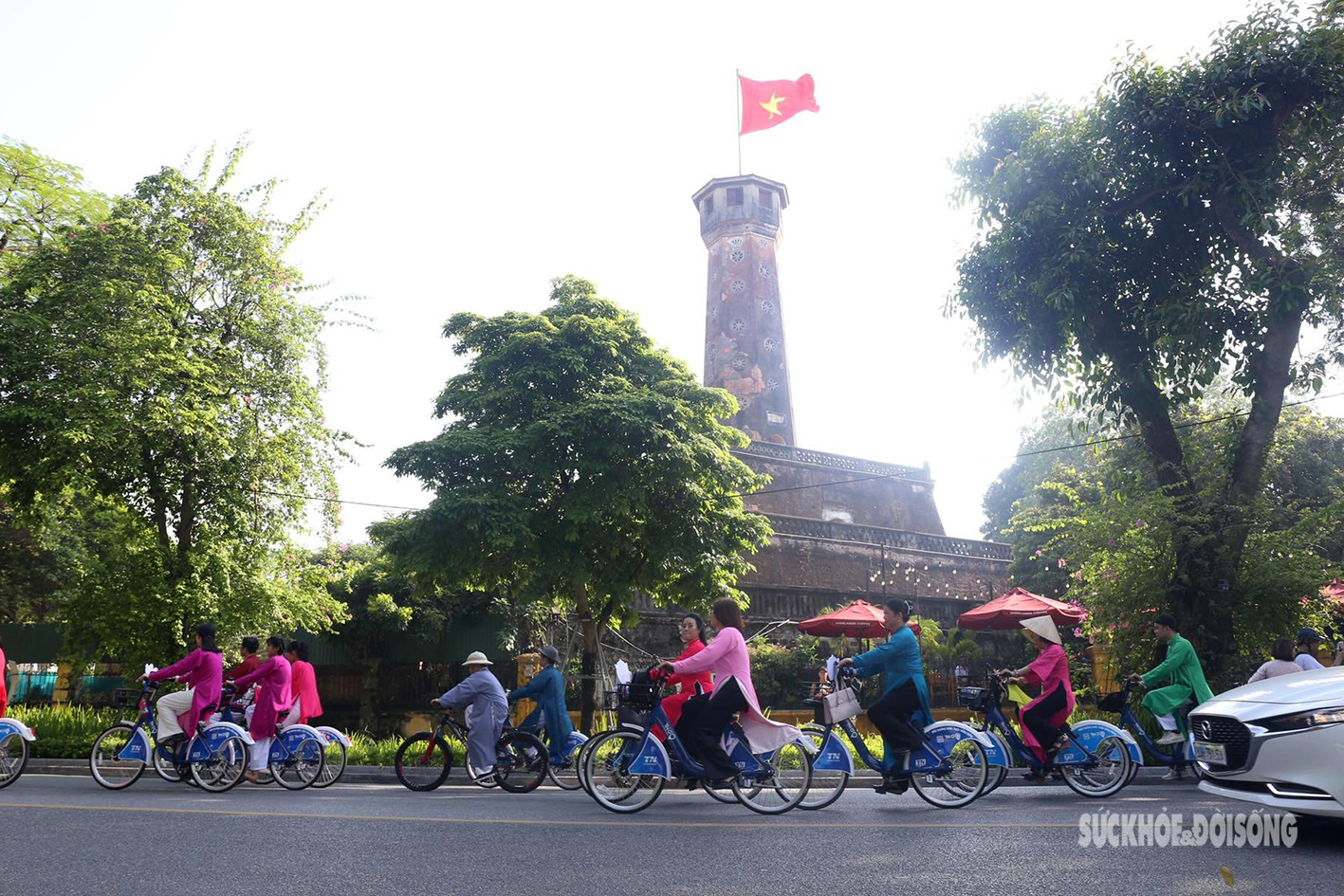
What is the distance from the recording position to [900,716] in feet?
27.0

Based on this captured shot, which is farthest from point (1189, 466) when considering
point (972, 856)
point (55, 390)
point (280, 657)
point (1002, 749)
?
point (55, 390)

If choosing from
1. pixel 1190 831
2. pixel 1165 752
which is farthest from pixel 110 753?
pixel 1165 752

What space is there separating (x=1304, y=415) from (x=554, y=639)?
24110 mm

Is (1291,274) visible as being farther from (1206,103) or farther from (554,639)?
(554,639)

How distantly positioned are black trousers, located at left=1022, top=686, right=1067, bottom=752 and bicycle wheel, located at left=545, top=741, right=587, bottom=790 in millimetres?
4777

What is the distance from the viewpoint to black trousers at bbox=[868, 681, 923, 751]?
8188mm

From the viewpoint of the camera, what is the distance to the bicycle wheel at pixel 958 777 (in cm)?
816

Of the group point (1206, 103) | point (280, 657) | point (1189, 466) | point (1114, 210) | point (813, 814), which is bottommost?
point (813, 814)

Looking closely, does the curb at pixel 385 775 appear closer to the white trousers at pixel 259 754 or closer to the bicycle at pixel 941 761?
the white trousers at pixel 259 754

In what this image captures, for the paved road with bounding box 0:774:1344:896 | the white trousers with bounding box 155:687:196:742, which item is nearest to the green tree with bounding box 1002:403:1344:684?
the paved road with bounding box 0:774:1344:896

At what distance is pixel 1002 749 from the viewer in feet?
27.3

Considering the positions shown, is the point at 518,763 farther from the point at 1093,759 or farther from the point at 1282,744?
the point at 1282,744

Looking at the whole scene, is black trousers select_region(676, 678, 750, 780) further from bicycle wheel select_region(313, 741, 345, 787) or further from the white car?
bicycle wheel select_region(313, 741, 345, 787)

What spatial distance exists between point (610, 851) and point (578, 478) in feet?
38.1
